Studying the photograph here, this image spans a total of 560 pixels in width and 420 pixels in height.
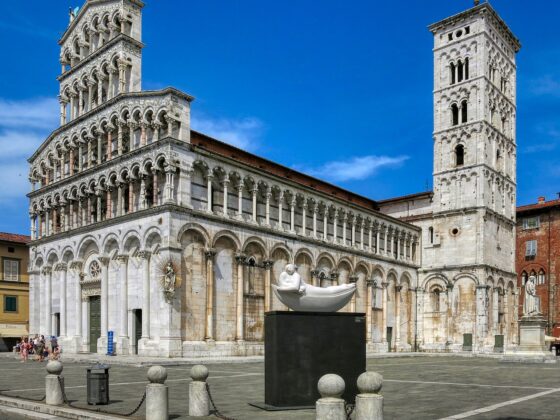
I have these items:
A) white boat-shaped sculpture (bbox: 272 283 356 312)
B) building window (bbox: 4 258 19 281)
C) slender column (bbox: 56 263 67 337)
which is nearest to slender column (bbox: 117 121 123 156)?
slender column (bbox: 56 263 67 337)

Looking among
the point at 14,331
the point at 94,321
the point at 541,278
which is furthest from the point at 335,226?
the point at 14,331

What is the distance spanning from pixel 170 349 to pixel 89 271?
9.42 metres

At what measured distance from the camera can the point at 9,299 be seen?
164 feet

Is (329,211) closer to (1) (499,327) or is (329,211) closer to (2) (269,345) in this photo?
(1) (499,327)

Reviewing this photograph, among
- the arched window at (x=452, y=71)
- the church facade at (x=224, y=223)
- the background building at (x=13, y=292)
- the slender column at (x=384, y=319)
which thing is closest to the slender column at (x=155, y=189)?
the church facade at (x=224, y=223)

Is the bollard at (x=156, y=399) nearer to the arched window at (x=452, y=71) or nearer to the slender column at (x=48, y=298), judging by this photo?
the slender column at (x=48, y=298)

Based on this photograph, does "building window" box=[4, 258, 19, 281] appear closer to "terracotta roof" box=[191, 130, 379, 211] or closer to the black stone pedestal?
"terracotta roof" box=[191, 130, 379, 211]

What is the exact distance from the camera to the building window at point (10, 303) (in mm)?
49781

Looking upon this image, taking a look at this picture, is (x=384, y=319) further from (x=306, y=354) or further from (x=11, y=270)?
(x=306, y=354)

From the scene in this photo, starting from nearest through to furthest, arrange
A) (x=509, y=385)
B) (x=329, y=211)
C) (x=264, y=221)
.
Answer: (x=509, y=385), (x=264, y=221), (x=329, y=211)

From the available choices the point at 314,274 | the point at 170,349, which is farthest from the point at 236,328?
the point at 314,274

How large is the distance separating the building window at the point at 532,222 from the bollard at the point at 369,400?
55.5 metres

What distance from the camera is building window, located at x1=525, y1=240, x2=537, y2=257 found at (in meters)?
60.1

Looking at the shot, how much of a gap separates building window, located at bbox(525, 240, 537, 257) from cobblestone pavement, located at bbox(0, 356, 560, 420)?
38156mm
